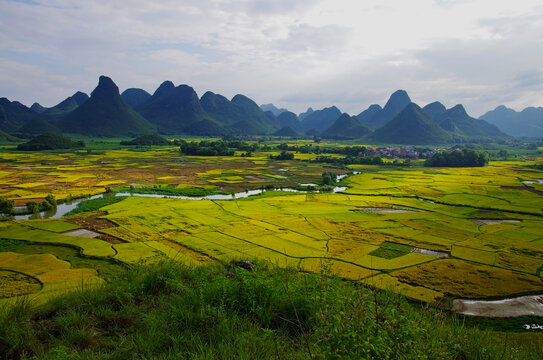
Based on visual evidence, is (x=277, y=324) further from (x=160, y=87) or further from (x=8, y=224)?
(x=160, y=87)

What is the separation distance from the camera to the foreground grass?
354 centimetres

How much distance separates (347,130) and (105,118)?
4209 inches

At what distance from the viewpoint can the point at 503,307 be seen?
37.1 ft

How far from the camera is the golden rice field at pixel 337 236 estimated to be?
1292cm

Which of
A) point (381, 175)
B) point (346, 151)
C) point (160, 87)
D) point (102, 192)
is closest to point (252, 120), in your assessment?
point (160, 87)

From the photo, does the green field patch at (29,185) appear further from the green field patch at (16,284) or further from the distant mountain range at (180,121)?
the distant mountain range at (180,121)

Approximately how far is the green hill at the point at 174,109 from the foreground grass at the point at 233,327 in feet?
482

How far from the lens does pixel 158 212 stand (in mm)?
23578

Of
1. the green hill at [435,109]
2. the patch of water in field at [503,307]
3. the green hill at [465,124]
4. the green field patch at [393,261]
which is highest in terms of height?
the green hill at [435,109]

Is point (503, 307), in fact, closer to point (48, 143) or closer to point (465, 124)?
point (48, 143)

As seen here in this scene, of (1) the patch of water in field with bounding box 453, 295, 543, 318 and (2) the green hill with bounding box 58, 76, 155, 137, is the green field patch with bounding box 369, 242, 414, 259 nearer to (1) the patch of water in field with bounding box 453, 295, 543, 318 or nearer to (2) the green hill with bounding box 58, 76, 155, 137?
(1) the patch of water in field with bounding box 453, 295, 543, 318

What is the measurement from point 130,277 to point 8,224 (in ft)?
58.5

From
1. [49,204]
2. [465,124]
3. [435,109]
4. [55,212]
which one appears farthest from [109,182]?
[435,109]

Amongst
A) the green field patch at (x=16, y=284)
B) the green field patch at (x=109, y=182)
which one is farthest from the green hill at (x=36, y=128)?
the green field patch at (x=16, y=284)
